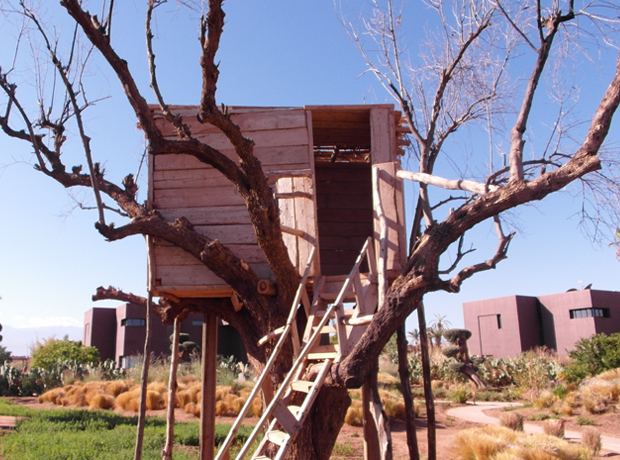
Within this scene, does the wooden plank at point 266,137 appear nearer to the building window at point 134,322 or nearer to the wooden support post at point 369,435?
the wooden support post at point 369,435

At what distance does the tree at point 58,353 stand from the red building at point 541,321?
2382 centimetres

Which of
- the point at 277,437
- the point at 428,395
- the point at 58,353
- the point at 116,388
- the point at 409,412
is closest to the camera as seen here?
the point at 277,437

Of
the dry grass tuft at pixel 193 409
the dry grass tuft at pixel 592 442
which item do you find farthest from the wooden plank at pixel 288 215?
the dry grass tuft at pixel 193 409

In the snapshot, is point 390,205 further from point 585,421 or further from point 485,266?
point 585,421

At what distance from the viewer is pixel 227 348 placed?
32969 mm

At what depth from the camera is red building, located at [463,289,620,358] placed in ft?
96.0

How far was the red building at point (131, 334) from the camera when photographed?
31703mm

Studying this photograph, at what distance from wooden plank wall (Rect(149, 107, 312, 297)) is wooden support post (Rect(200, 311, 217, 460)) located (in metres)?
1.23

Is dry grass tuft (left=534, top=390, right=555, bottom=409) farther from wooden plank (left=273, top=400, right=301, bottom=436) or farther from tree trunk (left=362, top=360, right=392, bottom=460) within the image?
wooden plank (left=273, top=400, right=301, bottom=436)

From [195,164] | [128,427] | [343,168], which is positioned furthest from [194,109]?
[128,427]

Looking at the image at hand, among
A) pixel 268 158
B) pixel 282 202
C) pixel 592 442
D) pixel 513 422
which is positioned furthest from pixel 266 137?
pixel 513 422

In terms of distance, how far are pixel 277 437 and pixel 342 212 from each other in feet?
20.5

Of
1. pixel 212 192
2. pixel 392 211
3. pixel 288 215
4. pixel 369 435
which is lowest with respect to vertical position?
pixel 369 435

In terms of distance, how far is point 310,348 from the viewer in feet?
16.7
